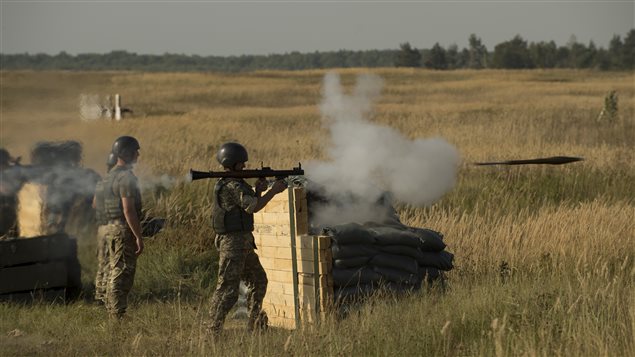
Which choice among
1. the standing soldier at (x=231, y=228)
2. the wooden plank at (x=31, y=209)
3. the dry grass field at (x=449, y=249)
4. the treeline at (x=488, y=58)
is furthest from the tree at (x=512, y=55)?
the standing soldier at (x=231, y=228)

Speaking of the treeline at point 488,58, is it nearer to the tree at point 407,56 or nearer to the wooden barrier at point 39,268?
the tree at point 407,56

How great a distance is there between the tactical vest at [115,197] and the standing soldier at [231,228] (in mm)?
1233

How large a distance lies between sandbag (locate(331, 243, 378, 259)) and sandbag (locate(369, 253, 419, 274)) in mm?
81

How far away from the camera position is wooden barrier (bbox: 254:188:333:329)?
337 inches

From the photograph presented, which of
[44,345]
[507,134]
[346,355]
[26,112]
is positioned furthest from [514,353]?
[507,134]

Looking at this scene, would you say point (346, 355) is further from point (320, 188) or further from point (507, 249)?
point (507, 249)

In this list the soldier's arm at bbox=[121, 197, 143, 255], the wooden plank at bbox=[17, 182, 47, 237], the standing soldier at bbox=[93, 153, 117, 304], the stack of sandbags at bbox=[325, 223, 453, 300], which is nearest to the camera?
the stack of sandbags at bbox=[325, 223, 453, 300]

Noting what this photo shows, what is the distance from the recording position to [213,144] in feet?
76.9

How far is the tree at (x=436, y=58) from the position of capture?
13212 cm

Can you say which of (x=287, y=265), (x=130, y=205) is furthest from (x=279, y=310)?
(x=130, y=205)

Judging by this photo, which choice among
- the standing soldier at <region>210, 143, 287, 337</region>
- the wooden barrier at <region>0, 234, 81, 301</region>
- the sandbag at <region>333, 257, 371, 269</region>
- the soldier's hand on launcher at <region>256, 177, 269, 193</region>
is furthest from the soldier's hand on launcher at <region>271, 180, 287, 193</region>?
the wooden barrier at <region>0, 234, 81, 301</region>

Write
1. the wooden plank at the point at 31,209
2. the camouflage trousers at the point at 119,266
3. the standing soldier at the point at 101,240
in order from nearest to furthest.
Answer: the camouflage trousers at the point at 119,266, the standing soldier at the point at 101,240, the wooden plank at the point at 31,209

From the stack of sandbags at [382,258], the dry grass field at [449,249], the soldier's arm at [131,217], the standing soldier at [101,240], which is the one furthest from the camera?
the standing soldier at [101,240]

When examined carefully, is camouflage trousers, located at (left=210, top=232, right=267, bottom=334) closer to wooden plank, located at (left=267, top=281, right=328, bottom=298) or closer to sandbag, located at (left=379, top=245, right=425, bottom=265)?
wooden plank, located at (left=267, top=281, right=328, bottom=298)
